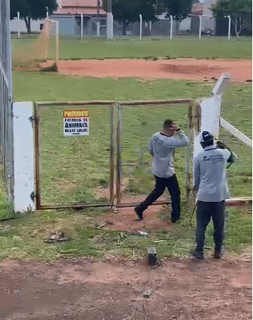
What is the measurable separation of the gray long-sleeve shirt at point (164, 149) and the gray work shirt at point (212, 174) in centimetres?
107

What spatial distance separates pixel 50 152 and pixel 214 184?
6291 mm

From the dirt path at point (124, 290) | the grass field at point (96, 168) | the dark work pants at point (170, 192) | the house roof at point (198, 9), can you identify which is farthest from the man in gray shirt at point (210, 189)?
the house roof at point (198, 9)

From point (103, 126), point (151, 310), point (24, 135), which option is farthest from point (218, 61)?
point (151, 310)

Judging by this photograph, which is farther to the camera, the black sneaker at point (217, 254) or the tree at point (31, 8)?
the tree at point (31, 8)

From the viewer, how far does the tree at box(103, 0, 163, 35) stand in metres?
64.6

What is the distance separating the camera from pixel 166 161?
909 cm

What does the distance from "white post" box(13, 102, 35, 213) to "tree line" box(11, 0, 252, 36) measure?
53352mm

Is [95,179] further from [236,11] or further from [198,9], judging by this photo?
[198,9]

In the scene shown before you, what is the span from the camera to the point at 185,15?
66875mm

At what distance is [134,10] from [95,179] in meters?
55.3

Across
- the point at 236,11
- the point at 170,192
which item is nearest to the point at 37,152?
the point at 170,192

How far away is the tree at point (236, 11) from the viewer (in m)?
61.7

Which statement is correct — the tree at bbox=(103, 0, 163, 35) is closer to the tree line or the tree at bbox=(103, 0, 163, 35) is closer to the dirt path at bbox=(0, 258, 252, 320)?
the tree line

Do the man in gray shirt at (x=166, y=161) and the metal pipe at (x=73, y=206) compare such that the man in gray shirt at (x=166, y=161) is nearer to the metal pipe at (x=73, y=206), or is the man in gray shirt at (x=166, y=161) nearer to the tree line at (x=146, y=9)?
the metal pipe at (x=73, y=206)
